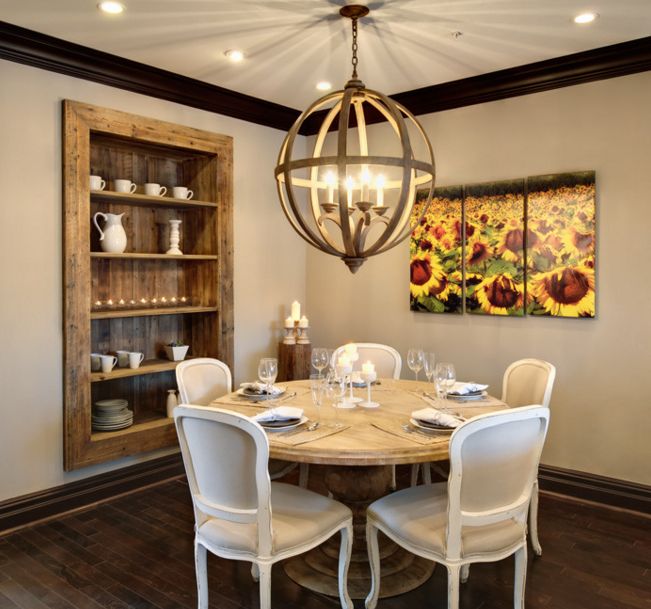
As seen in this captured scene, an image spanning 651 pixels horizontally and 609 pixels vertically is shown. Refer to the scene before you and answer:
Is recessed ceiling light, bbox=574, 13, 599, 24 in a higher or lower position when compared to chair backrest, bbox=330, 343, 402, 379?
higher

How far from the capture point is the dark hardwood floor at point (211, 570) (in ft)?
8.25

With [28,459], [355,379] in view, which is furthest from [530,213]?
[28,459]

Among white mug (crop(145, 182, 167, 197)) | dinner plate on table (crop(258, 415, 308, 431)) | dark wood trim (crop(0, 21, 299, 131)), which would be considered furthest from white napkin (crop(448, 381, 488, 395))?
dark wood trim (crop(0, 21, 299, 131))

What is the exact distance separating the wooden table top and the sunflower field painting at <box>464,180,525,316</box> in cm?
104

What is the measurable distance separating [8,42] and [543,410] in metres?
3.24

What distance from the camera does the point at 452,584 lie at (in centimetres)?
209

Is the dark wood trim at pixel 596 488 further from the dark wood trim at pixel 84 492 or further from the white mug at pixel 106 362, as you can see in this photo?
the white mug at pixel 106 362

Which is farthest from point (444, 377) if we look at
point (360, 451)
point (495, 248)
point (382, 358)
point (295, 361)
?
point (295, 361)

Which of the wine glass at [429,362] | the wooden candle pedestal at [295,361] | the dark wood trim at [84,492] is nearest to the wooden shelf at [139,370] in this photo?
the dark wood trim at [84,492]

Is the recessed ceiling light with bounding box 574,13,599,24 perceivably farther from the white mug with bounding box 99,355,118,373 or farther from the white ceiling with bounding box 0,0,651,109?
the white mug with bounding box 99,355,118,373

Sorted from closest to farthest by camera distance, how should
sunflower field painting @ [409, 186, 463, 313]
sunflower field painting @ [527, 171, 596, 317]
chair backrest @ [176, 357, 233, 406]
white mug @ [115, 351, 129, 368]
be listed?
chair backrest @ [176, 357, 233, 406], sunflower field painting @ [527, 171, 596, 317], white mug @ [115, 351, 129, 368], sunflower field painting @ [409, 186, 463, 313]

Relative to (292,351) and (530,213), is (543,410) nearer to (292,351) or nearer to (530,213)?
(530,213)

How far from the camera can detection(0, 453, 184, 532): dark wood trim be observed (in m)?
3.29

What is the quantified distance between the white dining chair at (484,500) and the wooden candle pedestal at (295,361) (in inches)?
93.9
